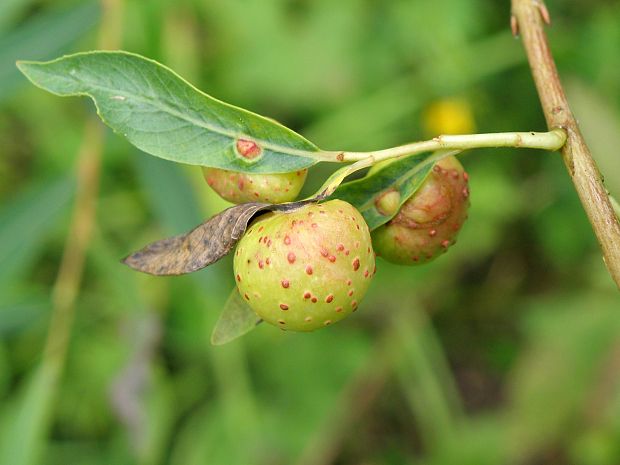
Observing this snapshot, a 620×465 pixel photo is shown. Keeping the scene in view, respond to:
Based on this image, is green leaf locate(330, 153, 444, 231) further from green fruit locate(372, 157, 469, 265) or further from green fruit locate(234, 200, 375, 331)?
green fruit locate(234, 200, 375, 331)

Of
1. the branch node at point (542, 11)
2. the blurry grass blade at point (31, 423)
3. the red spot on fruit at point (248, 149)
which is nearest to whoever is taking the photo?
the red spot on fruit at point (248, 149)

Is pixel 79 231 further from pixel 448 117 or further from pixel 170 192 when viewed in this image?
pixel 448 117

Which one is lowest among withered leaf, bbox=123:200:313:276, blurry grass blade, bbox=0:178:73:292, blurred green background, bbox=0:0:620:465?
blurred green background, bbox=0:0:620:465

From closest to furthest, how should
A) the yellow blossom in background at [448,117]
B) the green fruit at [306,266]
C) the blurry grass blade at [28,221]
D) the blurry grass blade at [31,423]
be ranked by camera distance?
the green fruit at [306,266], the blurry grass blade at [31,423], the blurry grass blade at [28,221], the yellow blossom in background at [448,117]

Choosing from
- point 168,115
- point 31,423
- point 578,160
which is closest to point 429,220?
point 578,160

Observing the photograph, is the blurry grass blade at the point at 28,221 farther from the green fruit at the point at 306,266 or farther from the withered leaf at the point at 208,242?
the green fruit at the point at 306,266

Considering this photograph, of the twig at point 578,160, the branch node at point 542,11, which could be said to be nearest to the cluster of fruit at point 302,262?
the twig at point 578,160

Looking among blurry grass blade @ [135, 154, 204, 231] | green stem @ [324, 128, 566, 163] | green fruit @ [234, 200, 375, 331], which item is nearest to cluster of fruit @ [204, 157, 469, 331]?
green fruit @ [234, 200, 375, 331]
